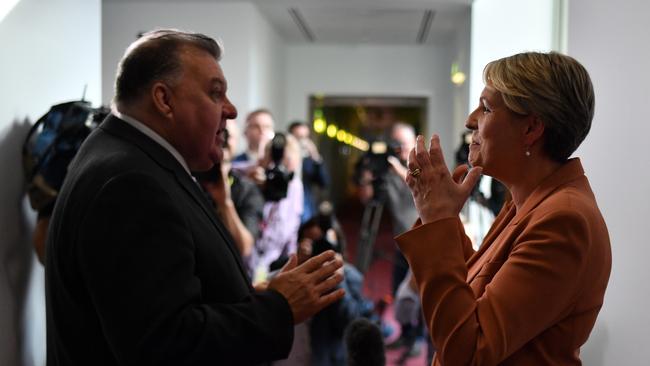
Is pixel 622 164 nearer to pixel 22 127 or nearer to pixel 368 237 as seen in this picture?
pixel 22 127

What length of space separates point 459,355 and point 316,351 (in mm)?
1774

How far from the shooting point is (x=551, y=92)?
1.25 m

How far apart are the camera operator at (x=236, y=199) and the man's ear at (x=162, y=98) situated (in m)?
1.43

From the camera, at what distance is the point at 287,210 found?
4254mm

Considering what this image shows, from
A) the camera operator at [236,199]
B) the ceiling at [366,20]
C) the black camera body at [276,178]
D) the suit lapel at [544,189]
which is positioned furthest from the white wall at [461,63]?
the suit lapel at [544,189]

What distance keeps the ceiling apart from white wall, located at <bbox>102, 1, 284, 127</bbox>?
0.15 m

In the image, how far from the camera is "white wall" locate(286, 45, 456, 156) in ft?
29.2

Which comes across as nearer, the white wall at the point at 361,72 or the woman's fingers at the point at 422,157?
the woman's fingers at the point at 422,157

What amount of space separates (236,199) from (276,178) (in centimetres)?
26

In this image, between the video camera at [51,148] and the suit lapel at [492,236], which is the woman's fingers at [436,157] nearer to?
the suit lapel at [492,236]

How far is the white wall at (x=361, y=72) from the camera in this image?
29.2 ft

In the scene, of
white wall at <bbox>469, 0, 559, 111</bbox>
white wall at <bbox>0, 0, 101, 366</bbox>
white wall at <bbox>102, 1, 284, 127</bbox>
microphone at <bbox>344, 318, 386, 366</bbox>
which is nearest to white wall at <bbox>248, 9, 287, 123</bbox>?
white wall at <bbox>102, 1, 284, 127</bbox>

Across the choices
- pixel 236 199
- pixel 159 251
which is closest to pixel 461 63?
pixel 236 199

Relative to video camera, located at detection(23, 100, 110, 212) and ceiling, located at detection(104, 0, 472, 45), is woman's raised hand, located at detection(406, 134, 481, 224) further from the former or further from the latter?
ceiling, located at detection(104, 0, 472, 45)
